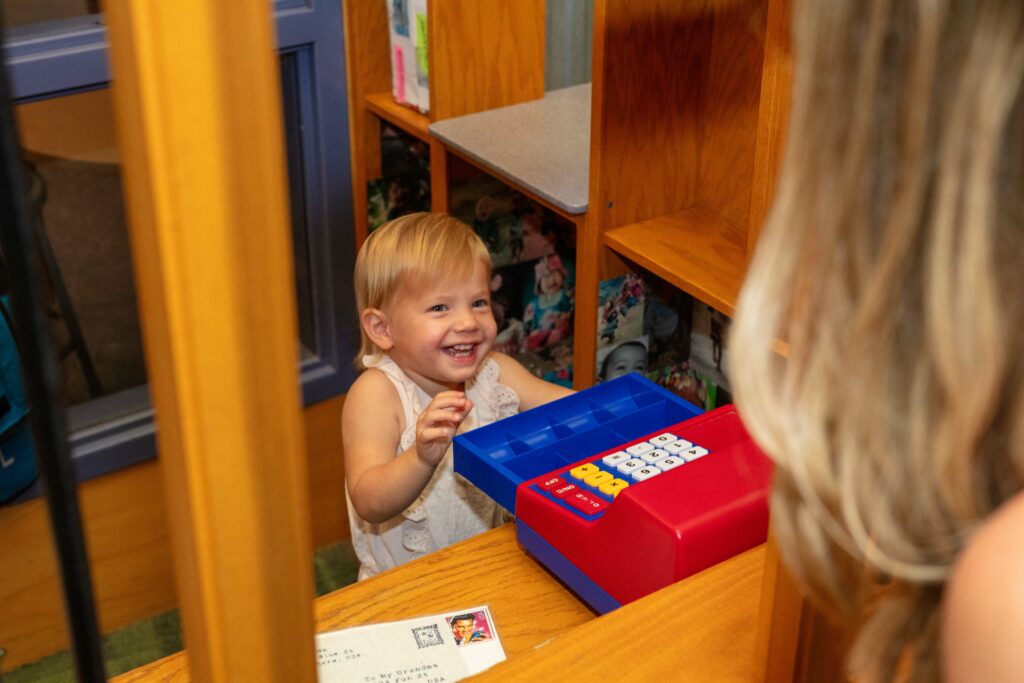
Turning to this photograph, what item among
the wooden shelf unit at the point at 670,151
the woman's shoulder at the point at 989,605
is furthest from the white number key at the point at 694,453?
the woman's shoulder at the point at 989,605

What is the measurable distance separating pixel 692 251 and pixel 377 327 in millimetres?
484

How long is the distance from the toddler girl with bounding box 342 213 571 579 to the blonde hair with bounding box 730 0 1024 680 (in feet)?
3.82

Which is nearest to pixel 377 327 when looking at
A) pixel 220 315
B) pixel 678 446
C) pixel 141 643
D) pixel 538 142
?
pixel 538 142

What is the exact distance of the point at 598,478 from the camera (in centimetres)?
133

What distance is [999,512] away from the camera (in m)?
0.41

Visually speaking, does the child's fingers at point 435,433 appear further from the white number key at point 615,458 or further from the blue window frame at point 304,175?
the blue window frame at point 304,175

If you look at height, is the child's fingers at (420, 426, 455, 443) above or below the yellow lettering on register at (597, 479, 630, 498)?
below

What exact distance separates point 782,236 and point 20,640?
7.23 ft

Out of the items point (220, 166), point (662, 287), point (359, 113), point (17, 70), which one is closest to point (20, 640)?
point (17, 70)

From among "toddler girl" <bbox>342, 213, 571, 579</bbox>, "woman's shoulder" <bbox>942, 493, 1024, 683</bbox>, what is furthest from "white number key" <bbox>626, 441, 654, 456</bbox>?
"woman's shoulder" <bbox>942, 493, 1024, 683</bbox>

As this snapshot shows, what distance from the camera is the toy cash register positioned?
3.84 ft

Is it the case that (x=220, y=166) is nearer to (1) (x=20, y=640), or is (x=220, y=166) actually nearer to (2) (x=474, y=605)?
(2) (x=474, y=605)

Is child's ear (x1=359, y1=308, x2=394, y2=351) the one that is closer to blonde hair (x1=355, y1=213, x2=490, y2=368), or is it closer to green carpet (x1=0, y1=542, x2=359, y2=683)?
blonde hair (x1=355, y1=213, x2=490, y2=368)

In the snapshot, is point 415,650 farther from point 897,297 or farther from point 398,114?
point 398,114
